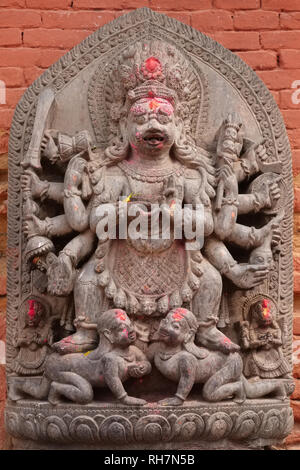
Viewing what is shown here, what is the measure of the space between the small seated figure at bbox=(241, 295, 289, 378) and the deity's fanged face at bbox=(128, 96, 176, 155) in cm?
78

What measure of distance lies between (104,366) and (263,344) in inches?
27.8

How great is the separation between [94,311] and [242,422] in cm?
72

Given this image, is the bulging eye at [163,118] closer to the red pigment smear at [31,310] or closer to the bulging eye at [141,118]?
the bulging eye at [141,118]

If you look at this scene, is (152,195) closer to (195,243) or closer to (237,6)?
(195,243)

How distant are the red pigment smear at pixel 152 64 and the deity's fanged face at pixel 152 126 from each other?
12 cm

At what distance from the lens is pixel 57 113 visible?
340 centimetres

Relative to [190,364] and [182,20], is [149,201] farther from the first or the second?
[182,20]

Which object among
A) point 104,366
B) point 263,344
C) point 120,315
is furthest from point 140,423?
point 263,344

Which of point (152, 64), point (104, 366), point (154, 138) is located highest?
point (152, 64)

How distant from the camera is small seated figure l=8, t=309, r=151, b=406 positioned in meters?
2.93

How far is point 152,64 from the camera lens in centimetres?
322

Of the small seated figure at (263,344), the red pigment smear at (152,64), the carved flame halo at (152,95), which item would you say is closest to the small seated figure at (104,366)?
the small seated figure at (263,344)

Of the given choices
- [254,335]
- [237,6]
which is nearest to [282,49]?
[237,6]
